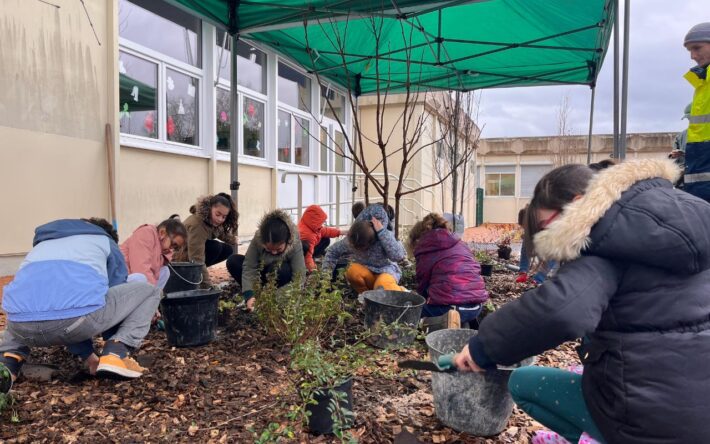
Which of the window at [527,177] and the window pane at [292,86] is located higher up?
the window pane at [292,86]

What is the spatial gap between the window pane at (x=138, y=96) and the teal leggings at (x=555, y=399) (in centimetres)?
538

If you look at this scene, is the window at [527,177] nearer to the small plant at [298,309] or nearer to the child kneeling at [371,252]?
the child kneeling at [371,252]

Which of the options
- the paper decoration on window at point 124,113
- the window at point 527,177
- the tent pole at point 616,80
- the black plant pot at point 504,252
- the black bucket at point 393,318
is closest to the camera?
the black bucket at point 393,318

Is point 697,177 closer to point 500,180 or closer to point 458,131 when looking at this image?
point 458,131

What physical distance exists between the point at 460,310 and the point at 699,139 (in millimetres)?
1908

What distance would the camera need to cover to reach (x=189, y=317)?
2918 mm

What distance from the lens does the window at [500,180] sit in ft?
74.3

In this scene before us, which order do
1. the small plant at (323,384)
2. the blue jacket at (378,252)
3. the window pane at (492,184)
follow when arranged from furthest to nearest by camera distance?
the window pane at (492,184) → the blue jacket at (378,252) → the small plant at (323,384)

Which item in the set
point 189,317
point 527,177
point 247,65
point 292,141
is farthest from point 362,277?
point 527,177

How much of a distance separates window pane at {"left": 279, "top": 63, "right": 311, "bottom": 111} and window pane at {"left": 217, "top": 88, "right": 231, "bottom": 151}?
5.95 feet

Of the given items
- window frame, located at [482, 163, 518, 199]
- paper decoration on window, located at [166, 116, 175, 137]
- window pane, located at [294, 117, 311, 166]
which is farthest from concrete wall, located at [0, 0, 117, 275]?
window frame, located at [482, 163, 518, 199]

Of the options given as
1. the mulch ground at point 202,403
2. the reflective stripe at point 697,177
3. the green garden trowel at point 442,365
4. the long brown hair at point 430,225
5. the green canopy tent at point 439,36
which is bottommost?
the mulch ground at point 202,403

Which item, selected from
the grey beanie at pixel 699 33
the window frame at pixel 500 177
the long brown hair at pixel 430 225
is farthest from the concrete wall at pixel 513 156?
the long brown hair at pixel 430 225

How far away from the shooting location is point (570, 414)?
167 cm
